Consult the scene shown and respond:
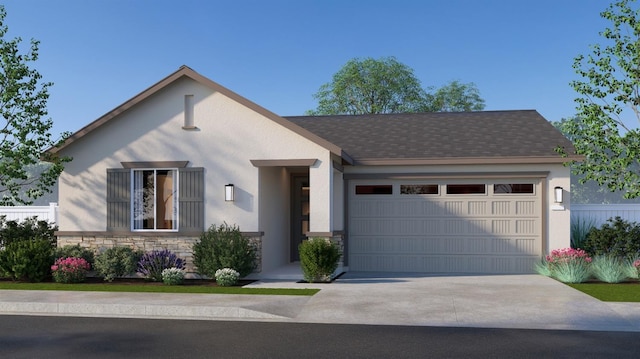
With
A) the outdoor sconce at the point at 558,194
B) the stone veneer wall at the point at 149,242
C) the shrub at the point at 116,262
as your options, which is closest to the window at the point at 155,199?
the stone veneer wall at the point at 149,242

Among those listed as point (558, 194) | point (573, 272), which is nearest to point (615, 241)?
point (558, 194)

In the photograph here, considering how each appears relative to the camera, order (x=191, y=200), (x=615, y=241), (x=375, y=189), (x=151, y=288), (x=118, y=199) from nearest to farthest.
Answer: (x=151, y=288) < (x=191, y=200) < (x=118, y=199) < (x=615, y=241) < (x=375, y=189)

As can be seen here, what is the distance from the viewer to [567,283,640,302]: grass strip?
1148 centimetres

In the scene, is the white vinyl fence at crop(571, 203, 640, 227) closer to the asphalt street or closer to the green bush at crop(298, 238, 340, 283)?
the green bush at crop(298, 238, 340, 283)

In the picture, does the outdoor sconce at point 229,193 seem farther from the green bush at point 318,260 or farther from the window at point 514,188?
the window at point 514,188

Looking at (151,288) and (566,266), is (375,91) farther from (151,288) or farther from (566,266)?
(151,288)

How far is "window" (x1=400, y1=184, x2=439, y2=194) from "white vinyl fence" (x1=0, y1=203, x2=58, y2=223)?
439 inches

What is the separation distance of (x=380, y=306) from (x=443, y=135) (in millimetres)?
8916

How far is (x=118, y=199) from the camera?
51.4 feet

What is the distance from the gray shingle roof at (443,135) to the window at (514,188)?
81 centimetres

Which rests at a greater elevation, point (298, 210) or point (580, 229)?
point (298, 210)

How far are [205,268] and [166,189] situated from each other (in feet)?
8.19

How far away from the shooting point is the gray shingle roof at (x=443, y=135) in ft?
55.2

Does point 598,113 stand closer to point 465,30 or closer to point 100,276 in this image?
point 100,276
